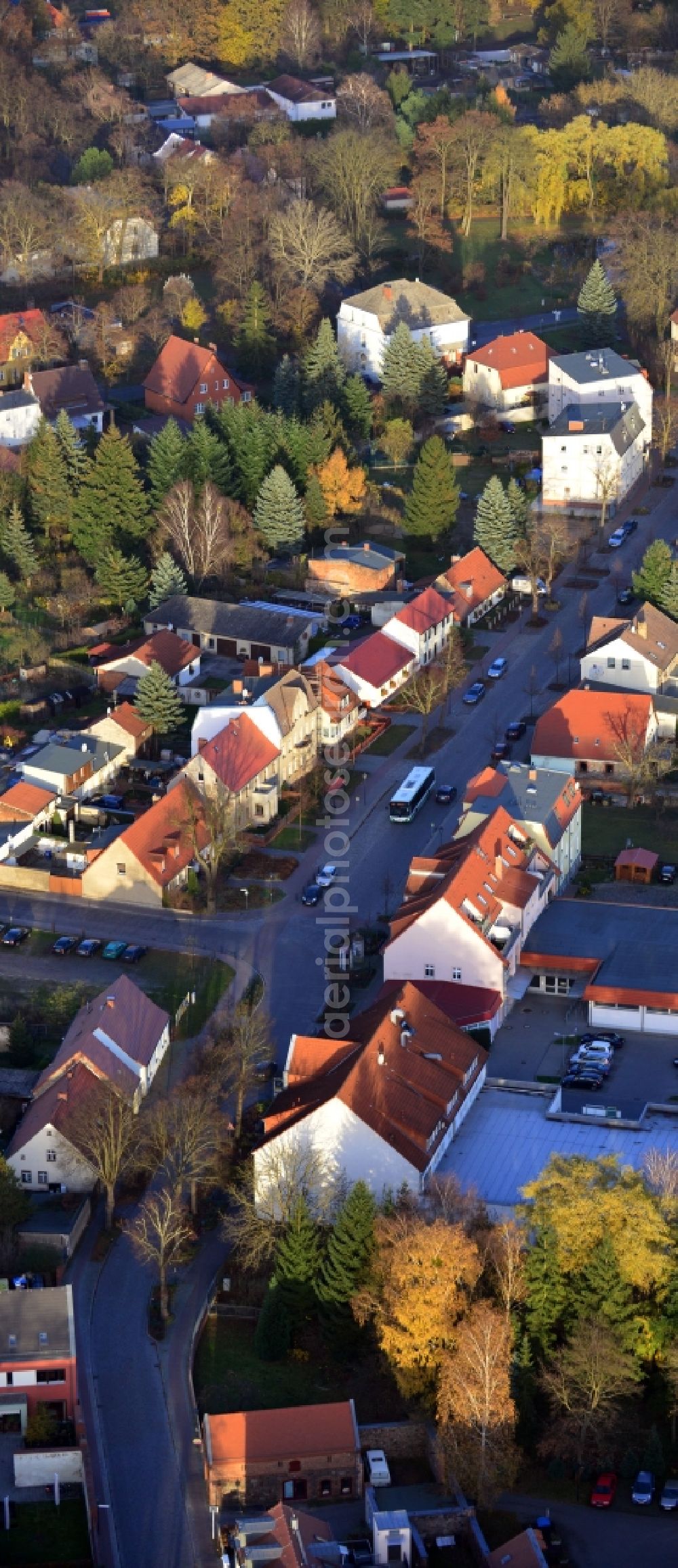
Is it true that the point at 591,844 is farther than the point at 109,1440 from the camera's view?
Yes

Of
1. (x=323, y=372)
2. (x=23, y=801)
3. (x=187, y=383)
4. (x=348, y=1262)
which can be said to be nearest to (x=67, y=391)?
(x=187, y=383)

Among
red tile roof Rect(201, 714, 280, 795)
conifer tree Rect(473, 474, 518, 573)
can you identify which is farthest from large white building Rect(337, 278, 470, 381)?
red tile roof Rect(201, 714, 280, 795)

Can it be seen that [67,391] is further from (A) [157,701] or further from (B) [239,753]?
(B) [239,753]

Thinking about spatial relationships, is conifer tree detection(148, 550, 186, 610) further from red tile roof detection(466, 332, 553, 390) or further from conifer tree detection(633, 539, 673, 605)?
red tile roof detection(466, 332, 553, 390)

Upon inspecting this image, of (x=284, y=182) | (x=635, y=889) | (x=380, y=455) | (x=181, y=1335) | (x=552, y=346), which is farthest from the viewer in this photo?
(x=284, y=182)

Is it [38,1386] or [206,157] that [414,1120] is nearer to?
[38,1386]

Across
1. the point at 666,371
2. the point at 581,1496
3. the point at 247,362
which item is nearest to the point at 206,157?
the point at 247,362

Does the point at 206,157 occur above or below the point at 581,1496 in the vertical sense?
above
